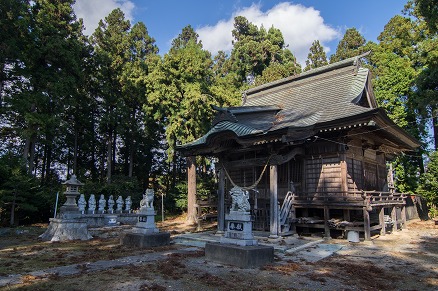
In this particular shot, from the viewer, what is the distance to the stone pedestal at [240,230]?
8.37 m

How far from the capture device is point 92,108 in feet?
99.0

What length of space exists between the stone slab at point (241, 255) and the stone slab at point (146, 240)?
129 inches

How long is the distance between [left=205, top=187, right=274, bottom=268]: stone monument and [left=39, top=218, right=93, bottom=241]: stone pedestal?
796cm

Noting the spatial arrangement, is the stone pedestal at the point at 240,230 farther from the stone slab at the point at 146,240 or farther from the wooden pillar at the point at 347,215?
the wooden pillar at the point at 347,215

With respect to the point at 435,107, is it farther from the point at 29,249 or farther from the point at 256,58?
the point at 29,249

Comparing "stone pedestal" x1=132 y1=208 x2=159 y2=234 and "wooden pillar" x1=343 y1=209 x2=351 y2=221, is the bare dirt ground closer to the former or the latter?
"stone pedestal" x1=132 y1=208 x2=159 y2=234

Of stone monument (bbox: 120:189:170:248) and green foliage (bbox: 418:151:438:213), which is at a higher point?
green foliage (bbox: 418:151:438:213)

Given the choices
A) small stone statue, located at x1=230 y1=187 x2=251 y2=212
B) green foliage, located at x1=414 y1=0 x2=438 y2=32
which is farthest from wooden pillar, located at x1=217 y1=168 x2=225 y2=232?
green foliage, located at x1=414 y1=0 x2=438 y2=32

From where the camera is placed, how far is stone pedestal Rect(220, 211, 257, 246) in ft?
27.5

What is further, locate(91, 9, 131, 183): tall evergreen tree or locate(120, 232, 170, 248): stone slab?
locate(91, 9, 131, 183): tall evergreen tree

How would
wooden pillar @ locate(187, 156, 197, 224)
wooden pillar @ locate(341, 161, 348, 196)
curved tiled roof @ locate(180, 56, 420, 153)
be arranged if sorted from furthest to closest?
wooden pillar @ locate(187, 156, 197, 224), wooden pillar @ locate(341, 161, 348, 196), curved tiled roof @ locate(180, 56, 420, 153)

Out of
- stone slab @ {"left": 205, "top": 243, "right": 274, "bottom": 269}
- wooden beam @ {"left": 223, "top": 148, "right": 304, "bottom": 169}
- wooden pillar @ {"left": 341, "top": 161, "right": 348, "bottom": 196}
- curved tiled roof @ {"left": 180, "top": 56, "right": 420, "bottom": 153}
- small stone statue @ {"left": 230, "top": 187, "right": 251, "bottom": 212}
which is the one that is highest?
curved tiled roof @ {"left": 180, "top": 56, "right": 420, "bottom": 153}

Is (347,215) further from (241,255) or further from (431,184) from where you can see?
(431,184)

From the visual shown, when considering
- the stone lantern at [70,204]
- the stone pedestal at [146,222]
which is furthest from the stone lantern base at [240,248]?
the stone lantern at [70,204]
